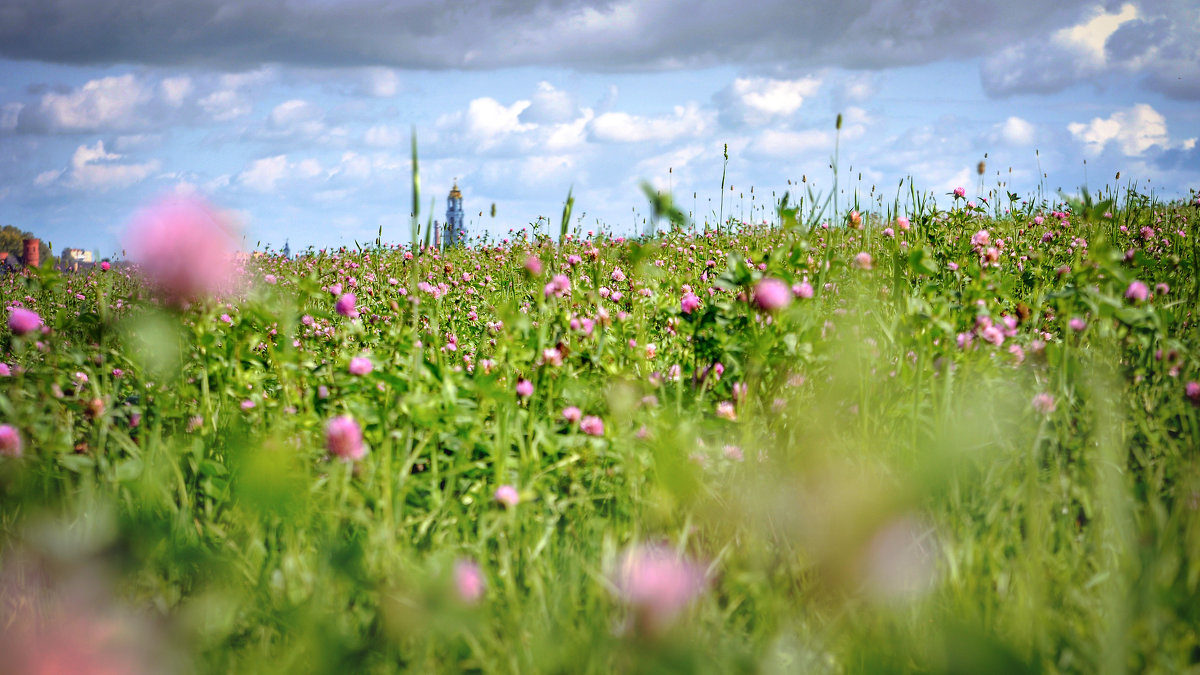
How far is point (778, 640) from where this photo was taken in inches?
46.1

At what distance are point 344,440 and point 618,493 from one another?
0.63 meters

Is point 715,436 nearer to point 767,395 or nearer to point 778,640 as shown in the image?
point 767,395

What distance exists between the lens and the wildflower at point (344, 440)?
1.48m

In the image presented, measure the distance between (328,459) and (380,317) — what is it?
223 cm

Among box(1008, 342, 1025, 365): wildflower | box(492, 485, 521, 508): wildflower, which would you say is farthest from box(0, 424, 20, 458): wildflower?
box(1008, 342, 1025, 365): wildflower

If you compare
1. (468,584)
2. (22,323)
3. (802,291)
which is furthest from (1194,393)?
(22,323)

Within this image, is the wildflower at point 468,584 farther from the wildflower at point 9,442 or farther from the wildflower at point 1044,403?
the wildflower at point 1044,403

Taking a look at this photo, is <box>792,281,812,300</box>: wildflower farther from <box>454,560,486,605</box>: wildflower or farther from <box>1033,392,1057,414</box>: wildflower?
<box>454,560,486,605</box>: wildflower

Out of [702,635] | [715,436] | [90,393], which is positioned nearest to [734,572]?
[702,635]

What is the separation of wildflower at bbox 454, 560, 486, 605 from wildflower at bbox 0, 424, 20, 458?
3.87 feet

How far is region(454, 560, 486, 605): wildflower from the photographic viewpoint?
44.9 inches

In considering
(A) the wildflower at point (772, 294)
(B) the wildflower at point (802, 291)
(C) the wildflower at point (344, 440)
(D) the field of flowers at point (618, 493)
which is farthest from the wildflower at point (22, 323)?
(B) the wildflower at point (802, 291)

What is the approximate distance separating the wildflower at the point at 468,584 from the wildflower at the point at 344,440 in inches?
16.0

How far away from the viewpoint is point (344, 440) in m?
1.48
